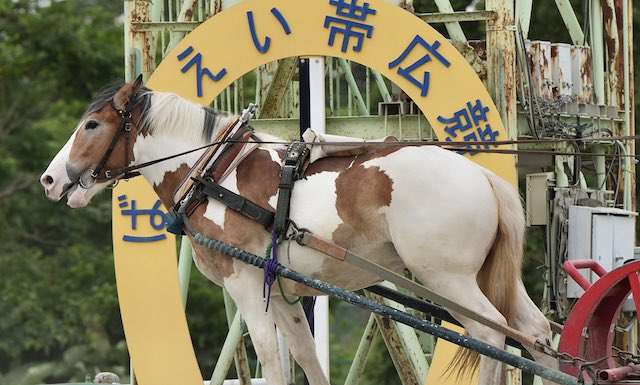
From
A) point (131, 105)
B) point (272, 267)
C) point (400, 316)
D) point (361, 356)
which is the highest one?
point (131, 105)

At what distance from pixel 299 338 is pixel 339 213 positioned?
46.2 inches

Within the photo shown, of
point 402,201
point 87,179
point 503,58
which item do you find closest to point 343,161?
point 402,201

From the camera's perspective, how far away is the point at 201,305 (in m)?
26.1

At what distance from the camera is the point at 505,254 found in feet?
30.5

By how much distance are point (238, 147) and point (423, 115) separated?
2.60 m

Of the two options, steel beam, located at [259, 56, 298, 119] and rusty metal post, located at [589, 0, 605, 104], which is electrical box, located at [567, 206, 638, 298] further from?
steel beam, located at [259, 56, 298, 119]

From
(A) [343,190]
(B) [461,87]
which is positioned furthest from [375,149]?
(B) [461,87]

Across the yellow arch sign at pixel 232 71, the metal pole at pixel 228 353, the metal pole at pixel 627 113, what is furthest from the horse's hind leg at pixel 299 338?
the metal pole at pixel 627 113

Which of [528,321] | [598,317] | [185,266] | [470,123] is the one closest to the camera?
[598,317]

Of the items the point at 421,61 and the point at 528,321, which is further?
the point at 421,61

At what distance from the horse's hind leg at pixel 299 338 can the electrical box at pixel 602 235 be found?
9.53 ft

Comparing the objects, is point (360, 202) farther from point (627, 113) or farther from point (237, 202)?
point (627, 113)

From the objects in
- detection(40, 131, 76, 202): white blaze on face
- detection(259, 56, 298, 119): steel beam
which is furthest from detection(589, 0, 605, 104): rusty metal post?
detection(40, 131, 76, 202): white blaze on face

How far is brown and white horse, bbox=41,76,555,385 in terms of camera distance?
913cm
